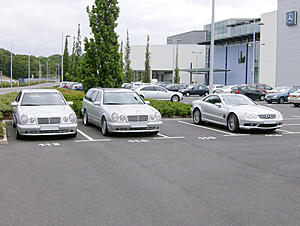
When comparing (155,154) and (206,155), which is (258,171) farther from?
(155,154)

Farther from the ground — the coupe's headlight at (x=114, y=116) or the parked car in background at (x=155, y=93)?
the parked car in background at (x=155, y=93)

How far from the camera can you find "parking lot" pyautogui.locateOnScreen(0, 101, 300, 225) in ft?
17.3

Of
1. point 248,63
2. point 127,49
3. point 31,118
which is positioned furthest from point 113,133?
point 127,49

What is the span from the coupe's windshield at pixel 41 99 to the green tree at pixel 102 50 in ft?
26.4

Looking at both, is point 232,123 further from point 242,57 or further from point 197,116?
point 242,57

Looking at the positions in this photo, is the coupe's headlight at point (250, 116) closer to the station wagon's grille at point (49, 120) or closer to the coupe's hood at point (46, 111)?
the coupe's hood at point (46, 111)

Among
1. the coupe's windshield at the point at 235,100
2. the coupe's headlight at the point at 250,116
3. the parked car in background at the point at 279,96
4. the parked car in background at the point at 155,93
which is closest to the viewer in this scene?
the coupe's headlight at the point at 250,116

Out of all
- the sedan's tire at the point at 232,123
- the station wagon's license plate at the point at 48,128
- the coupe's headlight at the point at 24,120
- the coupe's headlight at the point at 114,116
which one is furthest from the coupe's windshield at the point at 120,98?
the sedan's tire at the point at 232,123

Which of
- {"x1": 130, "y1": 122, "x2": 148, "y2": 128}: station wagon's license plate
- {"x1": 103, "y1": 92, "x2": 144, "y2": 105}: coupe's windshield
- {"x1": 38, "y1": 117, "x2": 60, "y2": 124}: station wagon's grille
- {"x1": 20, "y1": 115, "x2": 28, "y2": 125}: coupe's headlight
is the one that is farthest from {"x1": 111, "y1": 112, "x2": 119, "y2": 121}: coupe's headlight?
{"x1": 20, "y1": 115, "x2": 28, "y2": 125}: coupe's headlight

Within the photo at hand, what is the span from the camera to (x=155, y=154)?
9836mm

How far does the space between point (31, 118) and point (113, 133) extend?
2.89 meters

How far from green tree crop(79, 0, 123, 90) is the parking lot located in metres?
9.77

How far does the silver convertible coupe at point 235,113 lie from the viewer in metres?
13.9

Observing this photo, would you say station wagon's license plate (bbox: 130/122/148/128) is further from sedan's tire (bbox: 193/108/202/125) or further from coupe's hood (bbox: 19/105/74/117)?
sedan's tire (bbox: 193/108/202/125)
